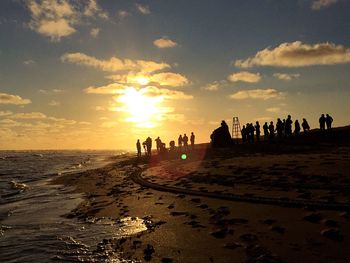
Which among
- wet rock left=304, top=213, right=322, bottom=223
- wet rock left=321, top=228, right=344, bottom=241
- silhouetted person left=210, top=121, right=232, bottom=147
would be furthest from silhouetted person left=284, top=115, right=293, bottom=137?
wet rock left=321, top=228, right=344, bottom=241

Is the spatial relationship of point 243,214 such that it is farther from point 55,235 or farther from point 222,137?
point 222,137

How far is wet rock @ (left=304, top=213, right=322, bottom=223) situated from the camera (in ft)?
27.8

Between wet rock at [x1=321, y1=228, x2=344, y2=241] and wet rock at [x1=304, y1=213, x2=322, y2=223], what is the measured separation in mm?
928

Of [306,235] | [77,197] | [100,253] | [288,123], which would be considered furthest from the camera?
[288,123]

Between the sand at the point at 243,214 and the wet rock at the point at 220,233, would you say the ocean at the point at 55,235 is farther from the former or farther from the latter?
the wet rock at the point at 220,233

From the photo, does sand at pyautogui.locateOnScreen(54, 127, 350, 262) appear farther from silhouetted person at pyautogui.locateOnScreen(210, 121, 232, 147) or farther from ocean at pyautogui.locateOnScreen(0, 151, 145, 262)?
silhouetted person at pyautogui.locateOnScreen(210, 121, 232, 147)

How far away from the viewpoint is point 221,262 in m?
6.66

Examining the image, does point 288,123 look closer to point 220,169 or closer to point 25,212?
point 220,169

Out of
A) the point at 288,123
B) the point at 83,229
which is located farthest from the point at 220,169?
the point at 288,123

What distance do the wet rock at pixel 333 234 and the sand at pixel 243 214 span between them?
19 millimetres

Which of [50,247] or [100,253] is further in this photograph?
[50,247]

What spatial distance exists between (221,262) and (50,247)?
4.63 m

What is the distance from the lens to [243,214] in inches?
388

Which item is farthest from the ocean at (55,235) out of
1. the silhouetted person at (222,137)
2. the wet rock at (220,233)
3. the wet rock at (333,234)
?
the silhouetted person at (222,137)
